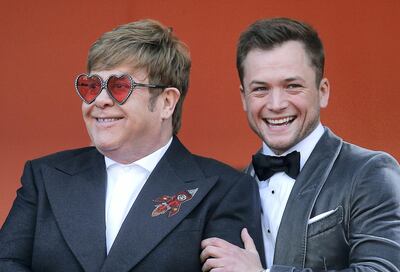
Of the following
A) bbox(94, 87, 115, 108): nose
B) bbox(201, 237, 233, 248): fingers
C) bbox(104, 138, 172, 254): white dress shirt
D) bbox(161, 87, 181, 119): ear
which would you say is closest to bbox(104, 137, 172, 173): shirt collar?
bbox(104, 138, 172, 254): white dress shirt

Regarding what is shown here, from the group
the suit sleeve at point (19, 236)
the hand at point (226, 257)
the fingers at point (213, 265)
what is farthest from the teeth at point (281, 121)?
the suit sleeve at point (19, 236)

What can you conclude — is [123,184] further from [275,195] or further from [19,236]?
[275,195]

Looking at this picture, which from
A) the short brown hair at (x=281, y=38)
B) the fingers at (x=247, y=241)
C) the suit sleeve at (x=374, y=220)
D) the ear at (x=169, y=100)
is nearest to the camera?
the suit sleeve at (x=374, y=220)

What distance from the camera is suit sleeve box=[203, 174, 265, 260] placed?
2.66 metres

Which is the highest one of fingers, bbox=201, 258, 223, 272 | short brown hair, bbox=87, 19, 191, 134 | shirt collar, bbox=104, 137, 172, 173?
short brown hair, bbox=87, 19, 191, 134

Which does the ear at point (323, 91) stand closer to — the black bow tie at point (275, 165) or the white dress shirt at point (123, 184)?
the black bow tie at point (275, 165)

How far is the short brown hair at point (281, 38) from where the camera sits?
115 inches

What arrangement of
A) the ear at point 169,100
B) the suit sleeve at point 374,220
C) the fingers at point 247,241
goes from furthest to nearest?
1. the ear at point 169,100
2. the fingers at point 247,241
3. the suit sleeve at point 374,220

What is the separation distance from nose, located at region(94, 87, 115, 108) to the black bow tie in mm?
565

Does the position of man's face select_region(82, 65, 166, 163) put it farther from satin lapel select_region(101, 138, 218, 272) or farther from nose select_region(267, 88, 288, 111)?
nose select_region(267, 88, 288, 111)

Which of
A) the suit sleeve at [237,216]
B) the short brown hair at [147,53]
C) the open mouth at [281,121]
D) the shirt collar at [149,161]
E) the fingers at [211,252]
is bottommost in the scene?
the fingers at [211,252]

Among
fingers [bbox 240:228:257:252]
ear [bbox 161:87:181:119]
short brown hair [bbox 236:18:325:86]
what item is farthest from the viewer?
short brown hair [bbox 236:18:325:86]

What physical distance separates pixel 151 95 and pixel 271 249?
62 centimetres

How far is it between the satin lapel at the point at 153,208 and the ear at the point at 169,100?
0.12m
